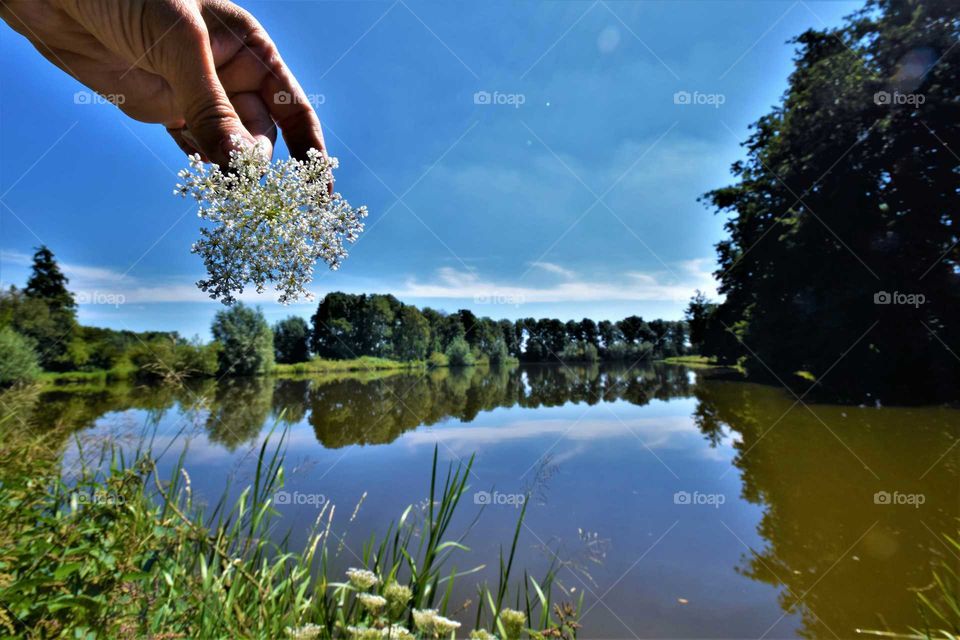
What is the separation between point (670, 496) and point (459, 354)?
32864 mm

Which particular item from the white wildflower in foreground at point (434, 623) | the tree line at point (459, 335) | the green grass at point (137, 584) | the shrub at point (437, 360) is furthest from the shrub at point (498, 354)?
the white wildflower in foreground at point (434, 623)

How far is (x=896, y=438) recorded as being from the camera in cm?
859

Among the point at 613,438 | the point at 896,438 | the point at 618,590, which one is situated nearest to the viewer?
the point at 618,590

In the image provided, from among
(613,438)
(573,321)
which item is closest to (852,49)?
(613,438)

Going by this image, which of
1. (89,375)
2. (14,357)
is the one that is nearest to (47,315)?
(89,375)

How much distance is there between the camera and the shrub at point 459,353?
1503 inches

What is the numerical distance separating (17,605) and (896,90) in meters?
17.7

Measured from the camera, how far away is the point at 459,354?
127ft

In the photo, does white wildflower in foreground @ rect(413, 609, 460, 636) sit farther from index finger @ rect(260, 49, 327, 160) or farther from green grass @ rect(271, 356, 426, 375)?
green grass @ rect(271, 356, 426, 375)

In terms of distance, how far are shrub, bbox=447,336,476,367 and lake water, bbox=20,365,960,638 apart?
25.9 meters

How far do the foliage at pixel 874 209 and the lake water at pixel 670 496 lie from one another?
2287mm

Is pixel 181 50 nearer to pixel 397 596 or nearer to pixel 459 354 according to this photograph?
pixel 397 596

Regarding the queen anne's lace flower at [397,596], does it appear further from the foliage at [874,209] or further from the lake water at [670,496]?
the foliage at [874,209]

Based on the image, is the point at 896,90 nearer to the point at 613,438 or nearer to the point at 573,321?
the point at 613,438
